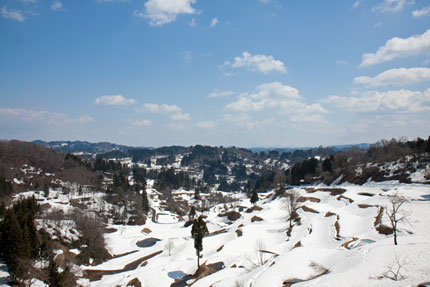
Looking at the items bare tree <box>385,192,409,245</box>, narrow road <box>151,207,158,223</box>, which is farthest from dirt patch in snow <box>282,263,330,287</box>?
narrow road <box>151,207,158,223</box>

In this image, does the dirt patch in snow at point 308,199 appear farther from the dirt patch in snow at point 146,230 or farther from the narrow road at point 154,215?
the narrow road at point 154,215

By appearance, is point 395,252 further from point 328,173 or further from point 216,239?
point 328,173

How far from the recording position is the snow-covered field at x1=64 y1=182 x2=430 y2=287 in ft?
61.4

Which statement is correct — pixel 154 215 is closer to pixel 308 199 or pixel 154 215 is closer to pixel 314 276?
pixel 308 199

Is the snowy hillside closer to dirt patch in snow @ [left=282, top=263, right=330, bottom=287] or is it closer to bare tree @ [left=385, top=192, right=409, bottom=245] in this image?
dirt patch in snow @ [left=282, top=263, right=330, bottom=287]

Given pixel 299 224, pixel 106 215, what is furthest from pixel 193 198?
pixel 299 224

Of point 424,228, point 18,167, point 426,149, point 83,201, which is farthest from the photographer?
point 18,167

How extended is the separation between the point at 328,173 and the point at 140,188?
11021 cm

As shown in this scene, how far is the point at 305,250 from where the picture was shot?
26656 millimetres

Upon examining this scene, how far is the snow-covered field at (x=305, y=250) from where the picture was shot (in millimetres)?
18719

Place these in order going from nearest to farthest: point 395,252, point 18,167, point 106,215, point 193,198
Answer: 1. point 395,252
2. point 106,215
3. point 18,167
4. point 193,198

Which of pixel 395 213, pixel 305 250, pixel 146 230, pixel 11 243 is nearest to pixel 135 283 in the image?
pixel 11 243

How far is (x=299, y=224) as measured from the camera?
181 ft

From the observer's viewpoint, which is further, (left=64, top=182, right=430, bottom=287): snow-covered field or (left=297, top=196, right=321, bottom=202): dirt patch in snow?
(left=297, top=196, right=321, bottom=202): dirt patch in snow
